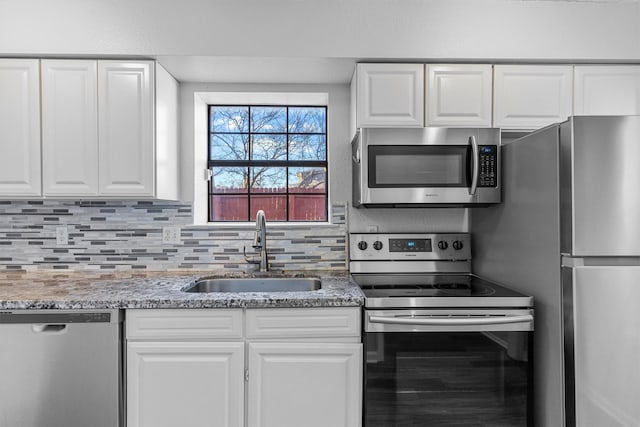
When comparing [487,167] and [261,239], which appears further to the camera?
[261,239]

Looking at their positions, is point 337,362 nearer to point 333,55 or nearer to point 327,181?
point 327,181

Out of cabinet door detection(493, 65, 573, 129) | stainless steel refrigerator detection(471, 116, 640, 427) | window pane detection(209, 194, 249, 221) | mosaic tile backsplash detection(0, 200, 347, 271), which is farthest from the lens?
window pane detection(209, 194, 249, 221)

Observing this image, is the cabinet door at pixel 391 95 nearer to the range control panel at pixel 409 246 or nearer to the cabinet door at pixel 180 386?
the range control panel at pixel 409 246

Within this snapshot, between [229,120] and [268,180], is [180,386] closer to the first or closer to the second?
[268,180]

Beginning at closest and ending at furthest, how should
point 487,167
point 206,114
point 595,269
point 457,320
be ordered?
point 595,269 < point 457,320 < point 487,167 < point 206,114

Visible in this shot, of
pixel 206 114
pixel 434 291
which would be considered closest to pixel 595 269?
pixel 434 291

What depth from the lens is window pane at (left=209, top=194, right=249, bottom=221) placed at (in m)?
2.69

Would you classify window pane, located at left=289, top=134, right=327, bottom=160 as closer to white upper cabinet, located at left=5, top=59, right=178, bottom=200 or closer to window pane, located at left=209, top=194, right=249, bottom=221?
window pane, located at left=209, top=194, right=249, bottom=221

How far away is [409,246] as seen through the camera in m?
2.43

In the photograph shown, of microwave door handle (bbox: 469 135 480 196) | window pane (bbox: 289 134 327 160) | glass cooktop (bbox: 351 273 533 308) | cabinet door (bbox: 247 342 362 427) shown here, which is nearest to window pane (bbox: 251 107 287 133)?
window pane (bbox: 289 134 327 160)

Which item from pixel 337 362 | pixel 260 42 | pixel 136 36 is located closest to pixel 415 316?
pixel 337 362

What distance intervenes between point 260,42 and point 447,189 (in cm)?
119

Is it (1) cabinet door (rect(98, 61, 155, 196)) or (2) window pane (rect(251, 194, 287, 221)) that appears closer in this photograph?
(1) cabinet door (rect(98, 61, 155, 196))

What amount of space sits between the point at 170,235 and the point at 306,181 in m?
0.90
